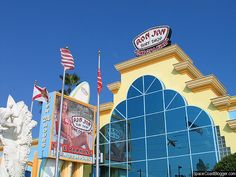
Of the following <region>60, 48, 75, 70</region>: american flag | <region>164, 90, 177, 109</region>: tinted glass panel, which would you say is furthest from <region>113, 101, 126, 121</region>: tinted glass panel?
<region>60, 48, 75, 70</region>: american flag

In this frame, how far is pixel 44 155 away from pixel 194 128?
35.9 feet

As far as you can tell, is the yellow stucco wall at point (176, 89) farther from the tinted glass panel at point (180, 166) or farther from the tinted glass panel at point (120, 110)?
the tinted glass panel at point (180, 166)

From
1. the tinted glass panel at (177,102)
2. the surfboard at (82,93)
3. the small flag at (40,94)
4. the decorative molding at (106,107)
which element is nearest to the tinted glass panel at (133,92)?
the decorative molding at (106,107)

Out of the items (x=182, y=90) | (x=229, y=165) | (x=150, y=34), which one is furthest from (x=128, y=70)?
(x=229, y=165)

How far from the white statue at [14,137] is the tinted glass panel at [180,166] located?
13414mm

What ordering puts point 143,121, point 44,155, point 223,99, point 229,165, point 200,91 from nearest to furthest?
point 229,165, point 44,155, point 223,99, point 200,91, point 143,121

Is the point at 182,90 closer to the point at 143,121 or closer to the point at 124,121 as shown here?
the point at 143,121

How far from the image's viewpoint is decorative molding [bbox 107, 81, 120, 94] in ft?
98.0

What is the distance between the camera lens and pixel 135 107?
91.1ft

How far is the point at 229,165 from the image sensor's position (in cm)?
1655

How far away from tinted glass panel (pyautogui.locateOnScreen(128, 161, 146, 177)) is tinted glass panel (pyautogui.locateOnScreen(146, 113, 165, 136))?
8.35 ft

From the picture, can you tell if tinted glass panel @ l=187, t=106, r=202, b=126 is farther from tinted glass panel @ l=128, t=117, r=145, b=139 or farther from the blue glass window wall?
tinted glass panel @ l=128, t=117, r=145, b=139

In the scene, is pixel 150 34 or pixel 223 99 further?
pixel 150 34

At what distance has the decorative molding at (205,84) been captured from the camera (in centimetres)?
2466
